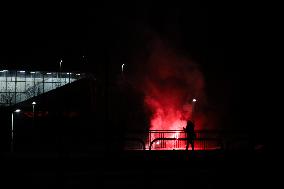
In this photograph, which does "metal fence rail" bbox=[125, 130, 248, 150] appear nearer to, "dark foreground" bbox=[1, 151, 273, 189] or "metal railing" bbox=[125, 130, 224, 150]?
"metal railing" bbox=[125, 130, 224, 150]

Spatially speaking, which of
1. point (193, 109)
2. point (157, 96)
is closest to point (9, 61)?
point (157, 96)

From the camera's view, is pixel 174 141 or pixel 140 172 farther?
pixel 174 141

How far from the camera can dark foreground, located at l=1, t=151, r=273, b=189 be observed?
35.5ft

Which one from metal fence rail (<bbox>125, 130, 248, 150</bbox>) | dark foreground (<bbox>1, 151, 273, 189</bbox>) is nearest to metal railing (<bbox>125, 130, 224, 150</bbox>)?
metal fence rail (<bbox>125, 130, 248, 150</bbox>)

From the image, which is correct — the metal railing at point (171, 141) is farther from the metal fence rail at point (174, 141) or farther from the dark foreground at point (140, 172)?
the dark foreground at point (140, 172)

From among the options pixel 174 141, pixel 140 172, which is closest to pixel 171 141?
pixel 174 141

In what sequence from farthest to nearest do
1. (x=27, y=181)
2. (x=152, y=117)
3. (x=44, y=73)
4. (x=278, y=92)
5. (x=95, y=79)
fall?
(x=44, y=73) → (x=95, y=79) → (x=278, y=92) → (x=152, y=117) → (x=27, y=181)

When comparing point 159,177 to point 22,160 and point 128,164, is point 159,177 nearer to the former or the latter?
point 128,164

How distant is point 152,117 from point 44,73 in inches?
559

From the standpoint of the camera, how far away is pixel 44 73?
36219mm

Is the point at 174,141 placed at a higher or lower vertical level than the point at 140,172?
higher

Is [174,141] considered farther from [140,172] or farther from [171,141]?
[140,172]

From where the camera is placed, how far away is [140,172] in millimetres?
12625

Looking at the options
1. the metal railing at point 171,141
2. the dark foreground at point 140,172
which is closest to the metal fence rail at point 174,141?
the metal railing at point 171,141
